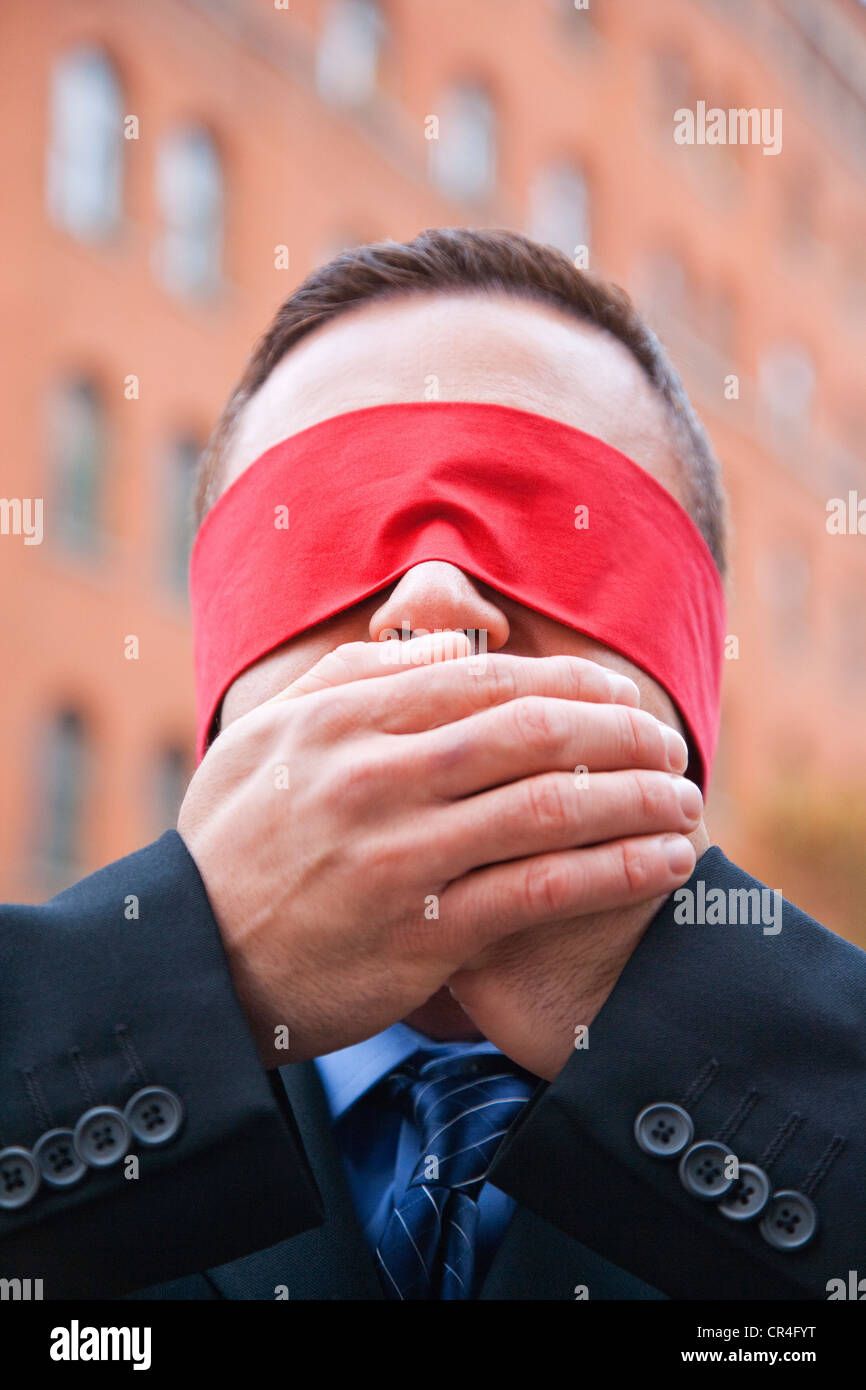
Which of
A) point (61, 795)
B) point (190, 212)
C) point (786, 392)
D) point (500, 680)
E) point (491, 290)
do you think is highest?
point (190, 212)

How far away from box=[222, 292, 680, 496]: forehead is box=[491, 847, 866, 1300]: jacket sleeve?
3.10 feet

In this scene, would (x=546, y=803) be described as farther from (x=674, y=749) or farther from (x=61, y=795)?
(x=61, y=795)

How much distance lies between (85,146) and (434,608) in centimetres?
2254

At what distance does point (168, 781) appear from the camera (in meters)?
22.7

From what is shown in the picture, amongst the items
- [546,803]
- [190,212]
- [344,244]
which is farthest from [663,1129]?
[344,244]

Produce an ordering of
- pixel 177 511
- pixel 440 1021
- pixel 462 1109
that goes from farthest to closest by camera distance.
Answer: pixel 177 511 < pixel 440 1021 < pixel 462 1109

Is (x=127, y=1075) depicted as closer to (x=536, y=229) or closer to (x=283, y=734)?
(x=283, y=734)

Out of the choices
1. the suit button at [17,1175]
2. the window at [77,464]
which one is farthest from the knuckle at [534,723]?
the window at [77,464]

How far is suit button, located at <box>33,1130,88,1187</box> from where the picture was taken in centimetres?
182

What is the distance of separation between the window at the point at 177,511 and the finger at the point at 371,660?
827 inches

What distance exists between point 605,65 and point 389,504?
3417 centimetres

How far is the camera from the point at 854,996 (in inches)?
77.9

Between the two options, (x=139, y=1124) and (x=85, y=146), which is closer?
(x=139, y=1124)
